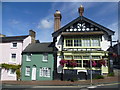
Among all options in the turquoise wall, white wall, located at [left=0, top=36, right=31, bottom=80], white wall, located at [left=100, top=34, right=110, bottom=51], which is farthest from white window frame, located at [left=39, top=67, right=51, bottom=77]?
white wall, located at [left=100, top=34, right=110, bottom=51]

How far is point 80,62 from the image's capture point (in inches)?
785

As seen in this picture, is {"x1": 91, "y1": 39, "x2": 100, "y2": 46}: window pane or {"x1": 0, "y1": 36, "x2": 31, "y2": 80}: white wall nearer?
{"x1": 91, "y1": 39, "x2": 100, "y2": 46}: window pane

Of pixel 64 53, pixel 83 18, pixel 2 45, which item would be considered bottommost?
pixel 64 53

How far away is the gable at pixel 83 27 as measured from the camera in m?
20.3

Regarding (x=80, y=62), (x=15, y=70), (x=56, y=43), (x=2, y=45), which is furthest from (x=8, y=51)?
(x=80, y=62)

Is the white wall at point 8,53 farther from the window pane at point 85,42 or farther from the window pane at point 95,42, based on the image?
the window pane at point 95,42

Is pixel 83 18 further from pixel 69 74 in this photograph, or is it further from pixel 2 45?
pixel 2 45

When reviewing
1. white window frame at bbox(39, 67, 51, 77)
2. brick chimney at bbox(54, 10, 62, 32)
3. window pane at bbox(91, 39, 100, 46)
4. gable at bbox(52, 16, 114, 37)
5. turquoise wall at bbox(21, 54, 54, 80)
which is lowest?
white window frame at bbox(39, 67, 51, 77)

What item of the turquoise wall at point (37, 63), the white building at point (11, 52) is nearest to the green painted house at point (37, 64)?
the turquoise wall at point (37, 63)

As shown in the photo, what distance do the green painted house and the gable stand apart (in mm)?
4874

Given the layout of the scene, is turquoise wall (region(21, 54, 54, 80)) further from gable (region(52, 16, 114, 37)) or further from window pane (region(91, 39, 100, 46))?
window pane (region(91, 39, 100, 46))

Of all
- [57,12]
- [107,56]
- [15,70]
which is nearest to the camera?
[107,56]

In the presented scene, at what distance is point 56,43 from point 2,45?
35.2ft

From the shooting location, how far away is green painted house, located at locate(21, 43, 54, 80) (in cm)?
2106
